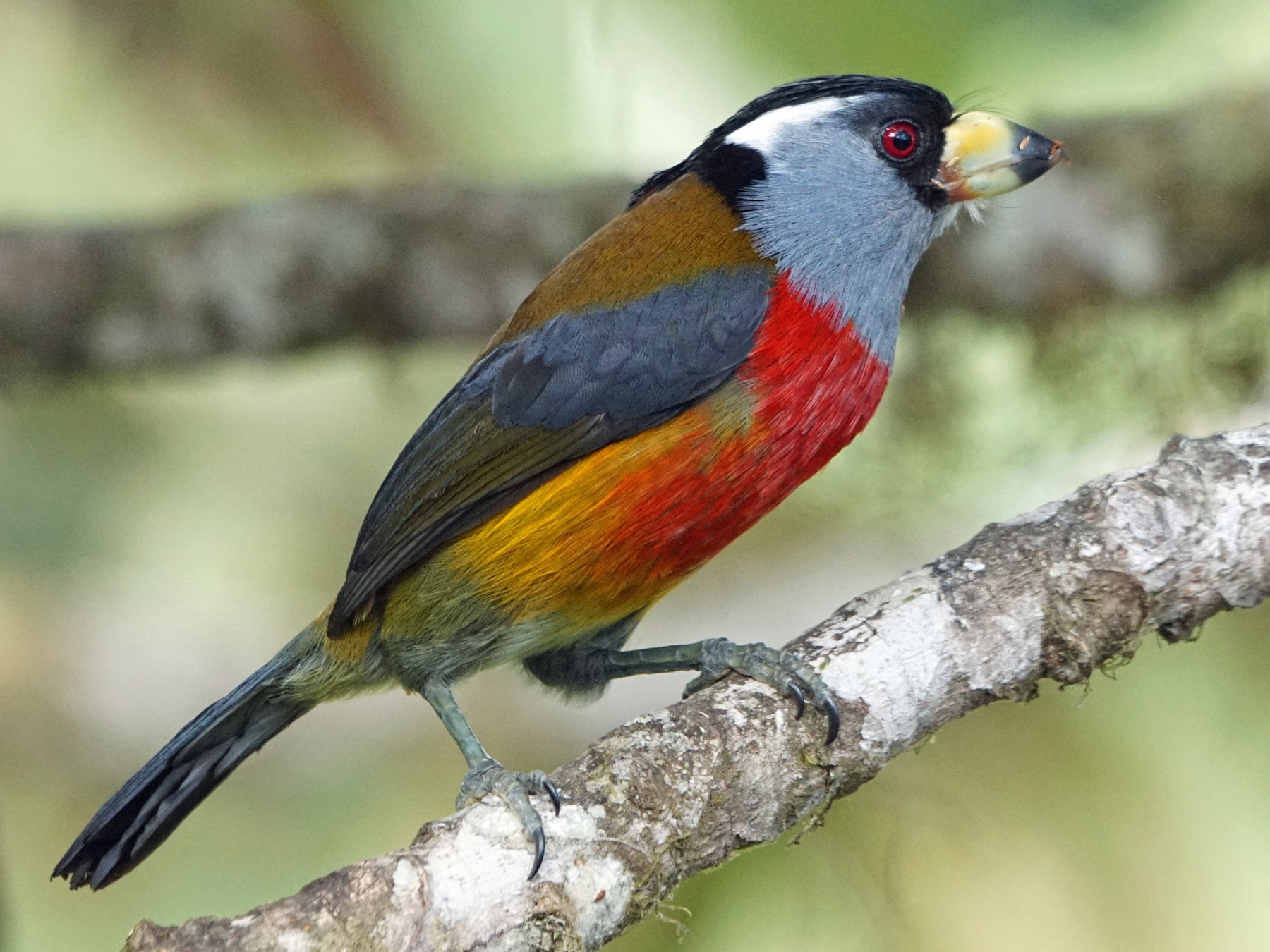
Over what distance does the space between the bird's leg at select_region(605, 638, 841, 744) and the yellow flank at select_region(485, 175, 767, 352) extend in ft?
2.29

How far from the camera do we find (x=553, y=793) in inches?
83.7

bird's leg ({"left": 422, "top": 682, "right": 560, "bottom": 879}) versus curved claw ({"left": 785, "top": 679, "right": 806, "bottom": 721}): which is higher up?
Answer: bird's leg ({"left": 422, "top": 682, "right": 560, "bottom": 879})

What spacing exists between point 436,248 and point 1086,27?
1.86 m

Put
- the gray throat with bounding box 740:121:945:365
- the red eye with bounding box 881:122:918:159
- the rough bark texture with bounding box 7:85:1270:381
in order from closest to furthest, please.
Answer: the gray throat with bounding box 740:121:945:365 → the red eye with bounding box 881:122:918:159 → the rough bark texture with bounding box 7:85:1270:381

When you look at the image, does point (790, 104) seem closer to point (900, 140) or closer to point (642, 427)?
point (900, 140)

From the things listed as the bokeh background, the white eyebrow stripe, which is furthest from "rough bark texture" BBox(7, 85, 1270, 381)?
the white eyebrow stripe

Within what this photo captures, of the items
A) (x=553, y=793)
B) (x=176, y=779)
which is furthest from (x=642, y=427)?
(x=176, y=779)

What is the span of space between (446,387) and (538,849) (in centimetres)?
329

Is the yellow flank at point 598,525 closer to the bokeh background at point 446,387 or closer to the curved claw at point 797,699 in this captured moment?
the curved claw at point 797,699

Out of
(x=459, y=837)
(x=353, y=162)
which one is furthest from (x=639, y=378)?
(x=353, y=162)

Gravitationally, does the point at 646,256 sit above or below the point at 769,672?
above

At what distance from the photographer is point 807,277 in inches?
106

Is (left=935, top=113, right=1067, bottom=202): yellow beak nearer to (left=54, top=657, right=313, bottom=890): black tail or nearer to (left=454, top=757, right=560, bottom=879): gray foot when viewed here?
(left=454, top=757, right=560, bottom=879): gray foot

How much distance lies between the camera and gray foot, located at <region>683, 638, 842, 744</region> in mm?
2312
